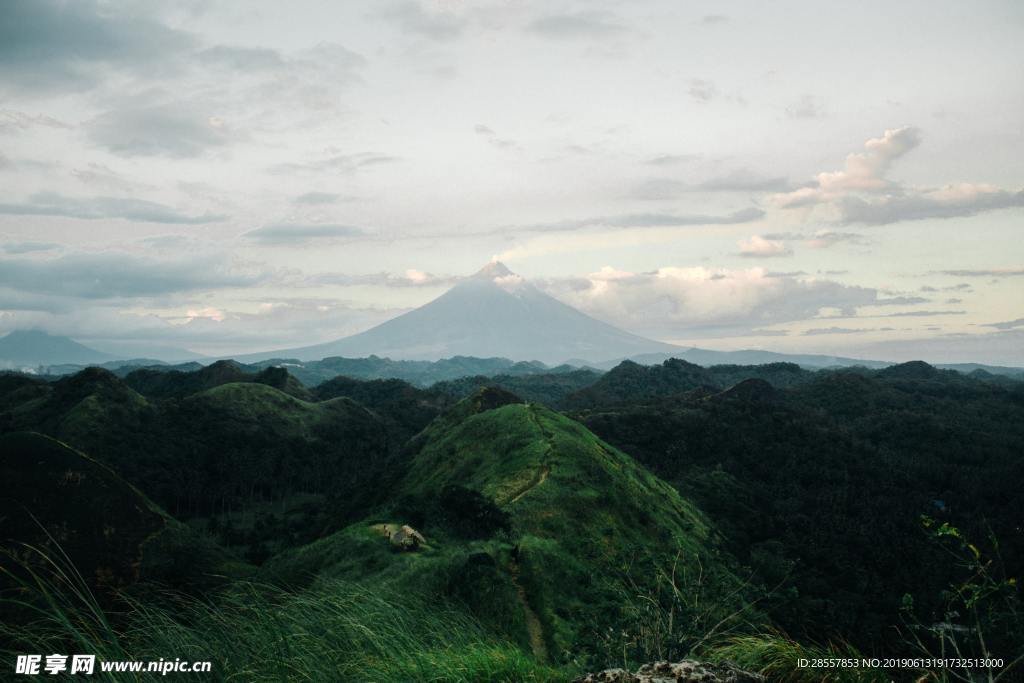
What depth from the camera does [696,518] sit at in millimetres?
75125

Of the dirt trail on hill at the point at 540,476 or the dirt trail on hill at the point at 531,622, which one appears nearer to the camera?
the dirt trail on hill at the point at 531,622

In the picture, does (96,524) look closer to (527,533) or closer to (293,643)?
(527,533)

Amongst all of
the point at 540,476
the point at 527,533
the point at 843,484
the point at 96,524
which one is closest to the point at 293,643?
the point at 527,533

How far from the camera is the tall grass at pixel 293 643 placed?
705 centimetres

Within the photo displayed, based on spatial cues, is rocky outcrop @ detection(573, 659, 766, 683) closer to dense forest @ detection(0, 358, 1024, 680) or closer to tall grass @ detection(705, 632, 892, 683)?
tall grass @ detection(705, 632, 892, 683)

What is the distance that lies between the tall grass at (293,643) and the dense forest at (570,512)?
20cm

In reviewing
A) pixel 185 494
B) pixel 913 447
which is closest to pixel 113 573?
pixel 185 494

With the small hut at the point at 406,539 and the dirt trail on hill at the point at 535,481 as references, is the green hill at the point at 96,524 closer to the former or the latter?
the small hut at the point at 406,539

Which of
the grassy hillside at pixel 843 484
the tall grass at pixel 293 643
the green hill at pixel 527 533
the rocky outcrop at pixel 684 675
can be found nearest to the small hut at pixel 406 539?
the green hill at pixel 527 533

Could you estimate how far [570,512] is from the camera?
56688mm

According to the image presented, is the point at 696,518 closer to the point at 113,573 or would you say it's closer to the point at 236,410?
the point at 113,573

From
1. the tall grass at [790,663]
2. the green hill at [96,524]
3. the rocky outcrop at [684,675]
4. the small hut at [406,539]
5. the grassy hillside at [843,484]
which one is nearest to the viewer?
the rocky outcrop at [684,675]

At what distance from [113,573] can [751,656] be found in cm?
6595

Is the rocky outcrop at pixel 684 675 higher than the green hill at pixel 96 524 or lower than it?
higher
